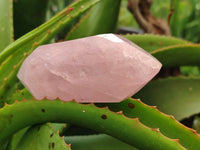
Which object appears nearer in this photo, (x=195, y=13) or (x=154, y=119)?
(x=154, y=119)

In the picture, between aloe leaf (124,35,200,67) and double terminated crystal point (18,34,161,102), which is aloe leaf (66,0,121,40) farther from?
double terminated crystal point (18,34,161,102)

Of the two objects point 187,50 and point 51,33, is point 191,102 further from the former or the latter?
point 51,33

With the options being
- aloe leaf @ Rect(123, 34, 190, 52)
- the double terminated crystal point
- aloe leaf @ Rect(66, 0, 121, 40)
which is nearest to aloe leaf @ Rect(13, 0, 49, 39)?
aloe leaf @ Rect(66, 0, 121, 40)

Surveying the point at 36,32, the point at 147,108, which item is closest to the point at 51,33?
the point at 36,32

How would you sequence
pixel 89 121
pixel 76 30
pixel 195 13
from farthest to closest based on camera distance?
1. pixel 195 13
2. pixel 76 30
3. pixel 89 121

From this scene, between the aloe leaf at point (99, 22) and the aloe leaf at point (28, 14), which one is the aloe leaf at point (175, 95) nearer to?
the aloe leaf at point (99, 22)

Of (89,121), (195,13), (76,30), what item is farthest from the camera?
(195,13)

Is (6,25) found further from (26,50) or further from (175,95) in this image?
(175,95)

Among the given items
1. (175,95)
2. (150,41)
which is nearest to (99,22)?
(150,41)
